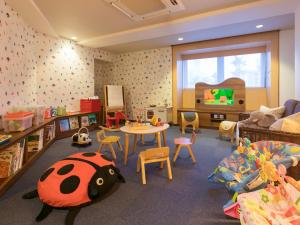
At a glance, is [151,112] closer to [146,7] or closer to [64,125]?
[64,125]

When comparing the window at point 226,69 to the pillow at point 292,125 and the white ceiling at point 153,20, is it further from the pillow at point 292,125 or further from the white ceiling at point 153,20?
the pillow at point 292,125

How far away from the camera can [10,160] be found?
2.40 meters

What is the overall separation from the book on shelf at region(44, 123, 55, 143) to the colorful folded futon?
334 cm

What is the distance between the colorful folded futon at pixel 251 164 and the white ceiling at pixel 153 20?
2.66 meters

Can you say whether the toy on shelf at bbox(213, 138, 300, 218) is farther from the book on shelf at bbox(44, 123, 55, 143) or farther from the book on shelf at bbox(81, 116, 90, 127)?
the book on shelf at bbox(81, 116, 90, 127)

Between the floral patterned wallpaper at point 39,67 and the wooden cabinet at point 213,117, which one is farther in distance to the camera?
the wooden cabinet at point 213,117

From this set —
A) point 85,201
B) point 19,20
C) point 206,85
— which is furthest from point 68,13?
point 206,85

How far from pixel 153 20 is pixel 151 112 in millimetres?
2704

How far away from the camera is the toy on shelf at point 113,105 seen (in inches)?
224

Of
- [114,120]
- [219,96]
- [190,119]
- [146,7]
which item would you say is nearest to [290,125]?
[190,119]

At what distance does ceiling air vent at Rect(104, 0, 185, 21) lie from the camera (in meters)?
3.17

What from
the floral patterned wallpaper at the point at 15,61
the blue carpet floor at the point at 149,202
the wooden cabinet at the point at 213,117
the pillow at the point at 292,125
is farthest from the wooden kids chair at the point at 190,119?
the floral patterned wallpaper at the point at 15,61

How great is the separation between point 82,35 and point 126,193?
4355 millimetres

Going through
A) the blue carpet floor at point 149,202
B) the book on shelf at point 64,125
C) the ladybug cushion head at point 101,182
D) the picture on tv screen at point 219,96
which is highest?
the picture on tv screen at point 219,96
